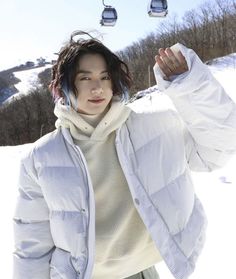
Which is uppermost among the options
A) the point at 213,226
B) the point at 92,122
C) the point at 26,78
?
the point at 92,122

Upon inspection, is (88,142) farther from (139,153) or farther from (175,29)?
(175,29)

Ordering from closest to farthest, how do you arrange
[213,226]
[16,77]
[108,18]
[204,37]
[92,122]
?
[92,122], [213,226], [108,18], [204,37], [16,77]

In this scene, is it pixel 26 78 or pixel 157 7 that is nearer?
pixel 157 7

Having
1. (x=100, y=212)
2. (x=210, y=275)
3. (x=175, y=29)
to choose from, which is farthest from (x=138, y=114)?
(x=175, y=29)

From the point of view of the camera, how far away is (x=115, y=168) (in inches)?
58.2

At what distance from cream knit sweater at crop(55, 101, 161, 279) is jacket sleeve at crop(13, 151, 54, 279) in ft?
0.61

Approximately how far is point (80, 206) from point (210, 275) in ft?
5.11

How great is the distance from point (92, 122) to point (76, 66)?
0.68ft

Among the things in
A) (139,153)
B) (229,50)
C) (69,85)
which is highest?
(69,85)

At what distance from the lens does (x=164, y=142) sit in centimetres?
146

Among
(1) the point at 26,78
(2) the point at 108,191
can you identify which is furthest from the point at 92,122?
(1) the point at 26,78

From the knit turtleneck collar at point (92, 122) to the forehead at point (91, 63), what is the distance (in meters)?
0.13

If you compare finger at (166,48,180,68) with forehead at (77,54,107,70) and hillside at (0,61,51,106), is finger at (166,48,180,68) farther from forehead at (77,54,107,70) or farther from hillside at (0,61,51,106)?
hillside at (0,61,51,106)

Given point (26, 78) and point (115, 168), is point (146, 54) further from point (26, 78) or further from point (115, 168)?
point (26, 78)
